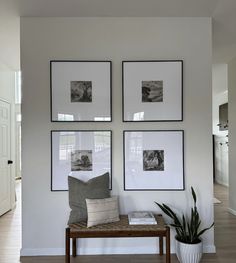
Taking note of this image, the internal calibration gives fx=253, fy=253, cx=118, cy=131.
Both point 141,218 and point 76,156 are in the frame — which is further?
point 76,156

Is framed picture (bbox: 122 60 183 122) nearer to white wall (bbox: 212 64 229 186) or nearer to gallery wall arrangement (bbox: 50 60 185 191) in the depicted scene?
gallery wall arrangement (bbox: 50 60 185 191)

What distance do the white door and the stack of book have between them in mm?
2568

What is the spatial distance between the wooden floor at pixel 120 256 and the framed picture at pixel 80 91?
1.43 metres

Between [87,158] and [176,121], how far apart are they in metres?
1.03

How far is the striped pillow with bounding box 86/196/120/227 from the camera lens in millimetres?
2305

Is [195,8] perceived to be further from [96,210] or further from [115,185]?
[96,210]

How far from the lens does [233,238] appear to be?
3.14 m

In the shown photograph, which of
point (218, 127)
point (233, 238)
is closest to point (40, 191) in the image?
point (233, 238)

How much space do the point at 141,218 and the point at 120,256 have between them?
1.86ft

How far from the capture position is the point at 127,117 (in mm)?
2701

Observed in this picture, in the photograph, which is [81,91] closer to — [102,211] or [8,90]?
[102,211]

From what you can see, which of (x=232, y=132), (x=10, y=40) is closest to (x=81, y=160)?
(x=10, y=40)

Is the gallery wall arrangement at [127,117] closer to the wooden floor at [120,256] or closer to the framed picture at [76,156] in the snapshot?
the framed picture at [76,156]

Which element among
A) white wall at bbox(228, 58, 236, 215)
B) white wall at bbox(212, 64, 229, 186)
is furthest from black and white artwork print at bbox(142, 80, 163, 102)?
white wall at bbox(212, 64, 229, 186)
